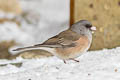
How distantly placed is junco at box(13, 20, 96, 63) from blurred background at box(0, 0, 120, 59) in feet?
3.55

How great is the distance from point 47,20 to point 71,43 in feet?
14.9

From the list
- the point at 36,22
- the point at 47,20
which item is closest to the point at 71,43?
the point at 36,22

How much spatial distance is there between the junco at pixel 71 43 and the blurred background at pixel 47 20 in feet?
3.55

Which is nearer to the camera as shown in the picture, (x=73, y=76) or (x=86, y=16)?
(x=73, y=76)

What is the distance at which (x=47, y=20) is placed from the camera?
27.4 feet

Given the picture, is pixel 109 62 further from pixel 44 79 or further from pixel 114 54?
pixel 44 79

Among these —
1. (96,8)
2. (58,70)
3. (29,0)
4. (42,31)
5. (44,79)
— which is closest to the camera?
(44,79)

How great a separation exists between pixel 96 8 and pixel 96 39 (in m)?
0.44

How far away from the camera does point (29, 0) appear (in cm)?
925

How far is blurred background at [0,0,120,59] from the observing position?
5070 millimetres

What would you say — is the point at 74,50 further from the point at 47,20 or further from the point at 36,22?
the point at 47,20

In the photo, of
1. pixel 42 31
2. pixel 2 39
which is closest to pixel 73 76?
pixel 2 39

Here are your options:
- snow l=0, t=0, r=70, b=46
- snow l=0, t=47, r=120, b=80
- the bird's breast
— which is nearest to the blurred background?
snow l=0, t=0, r=70, b=46

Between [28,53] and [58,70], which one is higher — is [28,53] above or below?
below
